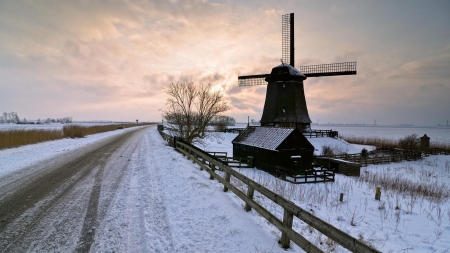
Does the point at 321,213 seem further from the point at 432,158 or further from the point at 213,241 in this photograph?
the point at 432,158

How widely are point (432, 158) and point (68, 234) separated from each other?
150 ft

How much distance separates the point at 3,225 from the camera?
211 inches

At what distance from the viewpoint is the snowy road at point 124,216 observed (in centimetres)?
463

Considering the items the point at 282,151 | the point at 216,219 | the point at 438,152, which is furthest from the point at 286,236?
the point at 438,152

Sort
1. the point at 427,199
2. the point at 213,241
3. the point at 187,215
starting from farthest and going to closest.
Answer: the point at 427,199 < the point at 187,215 < the point at 213,241

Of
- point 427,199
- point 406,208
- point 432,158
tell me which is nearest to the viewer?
point 406,208

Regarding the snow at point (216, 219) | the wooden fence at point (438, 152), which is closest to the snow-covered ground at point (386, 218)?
the snow at point (216, 219)

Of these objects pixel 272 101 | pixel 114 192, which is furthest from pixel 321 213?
pixel 272 101

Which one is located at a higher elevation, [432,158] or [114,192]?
[114,192]

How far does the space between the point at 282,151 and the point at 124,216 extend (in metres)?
16.2

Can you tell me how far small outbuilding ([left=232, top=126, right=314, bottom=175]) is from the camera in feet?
65.6

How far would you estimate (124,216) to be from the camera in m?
5.93

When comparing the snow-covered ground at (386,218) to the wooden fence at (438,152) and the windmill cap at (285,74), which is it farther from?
the wooden fence at (438,152)

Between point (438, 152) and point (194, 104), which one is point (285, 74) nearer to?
point (194, 104)
